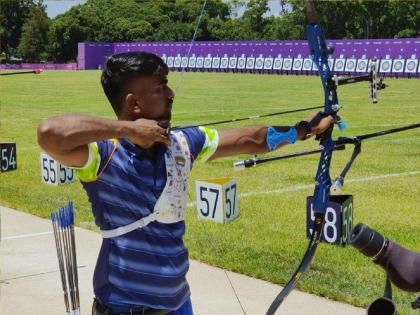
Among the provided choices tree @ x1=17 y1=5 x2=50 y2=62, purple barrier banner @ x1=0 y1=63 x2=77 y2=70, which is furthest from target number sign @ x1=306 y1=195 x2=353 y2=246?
tree @ x1=17 y1=5 x2=50 y2=62

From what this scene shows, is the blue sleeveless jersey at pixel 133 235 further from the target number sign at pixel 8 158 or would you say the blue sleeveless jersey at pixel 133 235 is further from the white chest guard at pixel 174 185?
the target number sign at pixel 8 158

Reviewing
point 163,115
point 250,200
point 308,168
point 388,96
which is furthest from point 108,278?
point 388,96

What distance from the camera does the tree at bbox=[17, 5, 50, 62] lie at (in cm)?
6106

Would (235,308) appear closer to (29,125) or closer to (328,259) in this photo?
(328,259)

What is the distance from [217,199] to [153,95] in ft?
12.7

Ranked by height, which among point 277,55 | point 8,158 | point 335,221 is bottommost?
point 277,55

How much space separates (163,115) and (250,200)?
514 centimetres

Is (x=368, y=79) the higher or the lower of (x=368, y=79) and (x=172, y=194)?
the higher

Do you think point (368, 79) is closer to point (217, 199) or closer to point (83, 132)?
point (83, 132)

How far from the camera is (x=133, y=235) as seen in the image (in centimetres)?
220

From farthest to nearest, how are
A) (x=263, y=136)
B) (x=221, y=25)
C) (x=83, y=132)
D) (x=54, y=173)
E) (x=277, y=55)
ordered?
(x=221, y=25), (x=277, y=55), (x=54, y=173), (x=263, y=136), (x=83, y=132)

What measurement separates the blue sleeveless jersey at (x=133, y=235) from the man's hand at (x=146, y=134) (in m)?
0.09

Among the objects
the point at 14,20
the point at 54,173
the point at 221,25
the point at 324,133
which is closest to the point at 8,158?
the point at 54,173

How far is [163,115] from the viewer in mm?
2262
